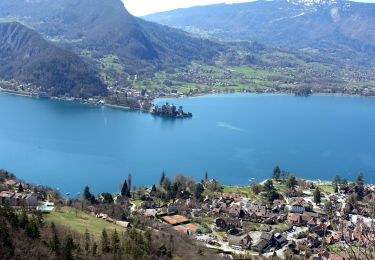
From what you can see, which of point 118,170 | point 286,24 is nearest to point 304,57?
point 286,24

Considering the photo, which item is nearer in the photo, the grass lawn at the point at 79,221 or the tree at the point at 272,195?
the grass lawn at the point at 79,221

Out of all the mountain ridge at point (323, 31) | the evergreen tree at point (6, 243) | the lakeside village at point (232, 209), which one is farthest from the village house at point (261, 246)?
the mountain ridge at point (323, 31)

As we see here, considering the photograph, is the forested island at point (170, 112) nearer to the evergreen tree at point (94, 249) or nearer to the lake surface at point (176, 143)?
the lake surface at point (176, 143)

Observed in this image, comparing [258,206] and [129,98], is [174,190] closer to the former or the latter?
[258,206]

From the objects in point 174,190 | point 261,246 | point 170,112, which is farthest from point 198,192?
point 170,112

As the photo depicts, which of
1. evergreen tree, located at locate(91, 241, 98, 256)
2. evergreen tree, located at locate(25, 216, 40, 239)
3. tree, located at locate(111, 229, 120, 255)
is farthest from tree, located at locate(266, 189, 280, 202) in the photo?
evergreen tree, located at locate(25, 216, 40, 239)

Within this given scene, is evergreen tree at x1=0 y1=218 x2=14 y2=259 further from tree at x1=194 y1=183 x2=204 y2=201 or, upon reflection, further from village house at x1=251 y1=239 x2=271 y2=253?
tree at x1=194 y1=183 x2=204 y2=201
